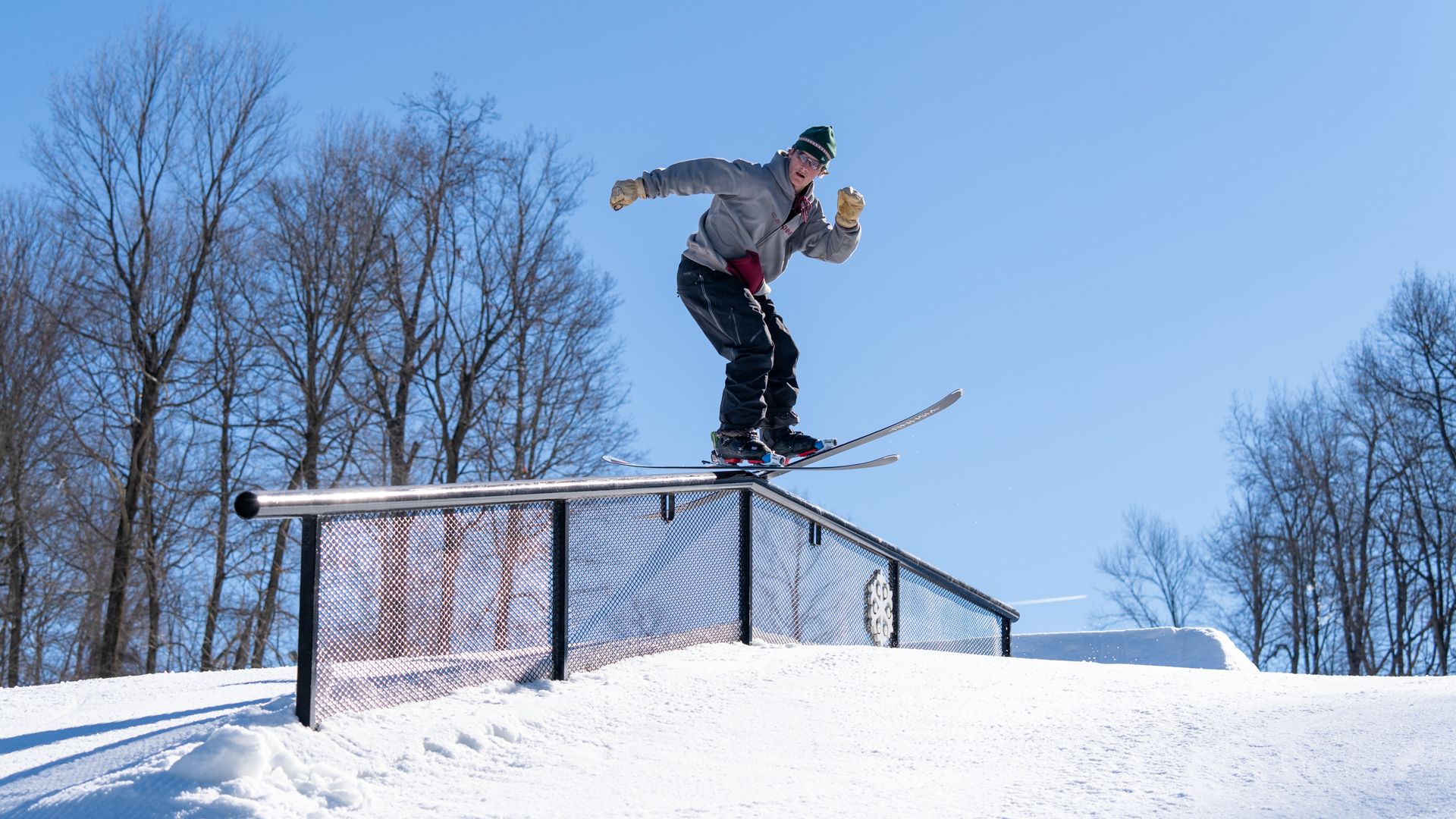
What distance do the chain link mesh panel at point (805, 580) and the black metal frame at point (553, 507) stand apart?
69mm

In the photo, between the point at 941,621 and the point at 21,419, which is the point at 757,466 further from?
the point at 21,419

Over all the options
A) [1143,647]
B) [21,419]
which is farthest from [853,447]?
[21,419]

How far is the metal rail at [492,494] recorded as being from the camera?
3.85 m

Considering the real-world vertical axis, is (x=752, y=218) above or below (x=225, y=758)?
above

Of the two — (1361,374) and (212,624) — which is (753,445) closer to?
(212,624)

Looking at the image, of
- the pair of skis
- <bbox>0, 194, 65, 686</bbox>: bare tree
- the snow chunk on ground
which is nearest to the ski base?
the pair of skis

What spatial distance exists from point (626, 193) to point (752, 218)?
2.77 feet

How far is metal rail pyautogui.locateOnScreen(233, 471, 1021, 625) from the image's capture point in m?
3.85

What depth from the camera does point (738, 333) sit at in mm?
6934

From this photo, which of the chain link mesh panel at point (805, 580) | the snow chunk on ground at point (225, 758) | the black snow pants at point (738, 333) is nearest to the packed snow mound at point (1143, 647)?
the chain link mesh panel at point (805, 580)

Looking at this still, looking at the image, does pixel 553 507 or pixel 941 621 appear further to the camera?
pixel 941 621

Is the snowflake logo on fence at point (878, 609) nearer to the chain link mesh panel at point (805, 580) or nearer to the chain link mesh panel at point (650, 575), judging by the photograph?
the chain link mesh panel at point (805, 580)

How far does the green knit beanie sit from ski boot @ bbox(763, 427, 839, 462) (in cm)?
157

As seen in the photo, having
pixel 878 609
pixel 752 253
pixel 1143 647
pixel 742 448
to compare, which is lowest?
pixel 1143 647
